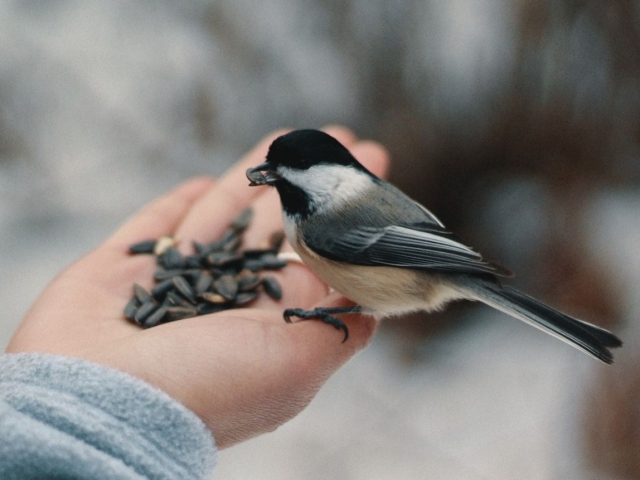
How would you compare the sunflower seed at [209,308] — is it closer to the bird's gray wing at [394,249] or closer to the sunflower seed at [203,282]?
the sunflower seed at [203,282]

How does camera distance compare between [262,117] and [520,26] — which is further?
[262,117]

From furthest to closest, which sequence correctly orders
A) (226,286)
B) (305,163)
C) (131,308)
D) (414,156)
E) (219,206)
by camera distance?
(414,156), (219,206), (226,286), (131,308), (305,163)

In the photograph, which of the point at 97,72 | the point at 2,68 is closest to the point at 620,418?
the point at 97,72

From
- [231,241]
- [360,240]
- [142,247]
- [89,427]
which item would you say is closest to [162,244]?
[142,247]

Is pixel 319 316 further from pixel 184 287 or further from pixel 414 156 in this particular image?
pixel 414 156

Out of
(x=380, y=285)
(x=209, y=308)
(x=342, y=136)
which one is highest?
(x=342, y=136)

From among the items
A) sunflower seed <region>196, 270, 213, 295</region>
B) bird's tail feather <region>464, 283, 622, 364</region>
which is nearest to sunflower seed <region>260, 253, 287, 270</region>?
sunflower seed <region>196, 270, 213, 295</region>

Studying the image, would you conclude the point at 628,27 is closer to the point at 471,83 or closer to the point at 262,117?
the point at 471,83

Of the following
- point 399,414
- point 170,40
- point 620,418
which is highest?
point 170,40
